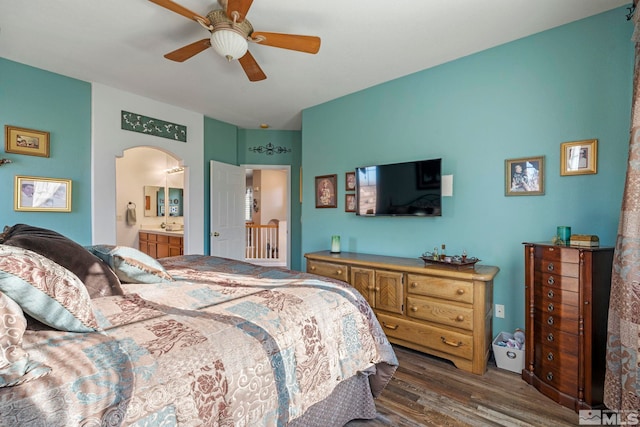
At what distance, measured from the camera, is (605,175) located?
2129mm

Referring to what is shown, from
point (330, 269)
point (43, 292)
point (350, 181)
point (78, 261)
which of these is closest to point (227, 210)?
point (350, 181)

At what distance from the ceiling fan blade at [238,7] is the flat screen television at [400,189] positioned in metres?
1.87

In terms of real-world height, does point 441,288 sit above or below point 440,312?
above

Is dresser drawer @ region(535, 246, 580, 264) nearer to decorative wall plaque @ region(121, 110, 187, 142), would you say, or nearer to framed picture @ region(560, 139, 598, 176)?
framed picture @ region(560, 139, 598, 176)

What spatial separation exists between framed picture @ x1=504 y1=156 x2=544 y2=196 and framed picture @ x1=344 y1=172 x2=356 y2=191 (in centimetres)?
156

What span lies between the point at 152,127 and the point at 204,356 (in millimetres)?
3859

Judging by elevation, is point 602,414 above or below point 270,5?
below

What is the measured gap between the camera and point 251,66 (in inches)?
94.7

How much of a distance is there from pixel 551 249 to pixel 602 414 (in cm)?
97

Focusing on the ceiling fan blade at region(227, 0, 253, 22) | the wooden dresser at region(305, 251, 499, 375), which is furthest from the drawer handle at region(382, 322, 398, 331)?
the ceiling fan blade at region(227, 0, 253, 22)

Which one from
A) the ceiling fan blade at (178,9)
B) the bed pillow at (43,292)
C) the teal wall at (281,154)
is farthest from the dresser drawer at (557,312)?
the teal wall at (281,154)

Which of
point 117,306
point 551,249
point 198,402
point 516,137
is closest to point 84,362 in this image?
point 198,402

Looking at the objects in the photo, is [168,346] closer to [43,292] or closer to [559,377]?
[43,292]

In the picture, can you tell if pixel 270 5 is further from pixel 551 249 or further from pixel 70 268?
pixel 551 249
